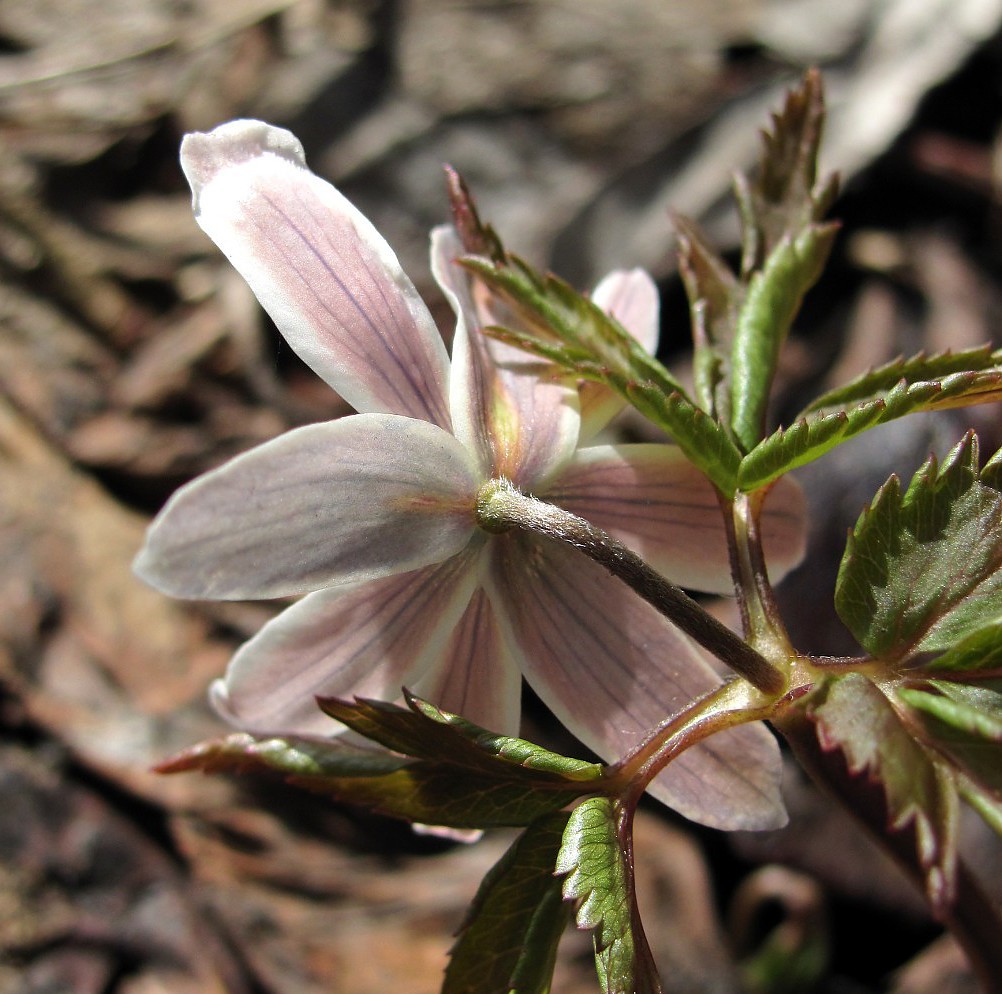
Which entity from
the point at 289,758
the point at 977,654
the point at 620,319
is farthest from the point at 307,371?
the point at 977,654

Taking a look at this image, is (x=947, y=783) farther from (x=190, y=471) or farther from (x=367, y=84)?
(x=367, y=84)

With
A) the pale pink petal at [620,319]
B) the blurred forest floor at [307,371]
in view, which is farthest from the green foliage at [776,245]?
the blurred forest floor at [307,371]

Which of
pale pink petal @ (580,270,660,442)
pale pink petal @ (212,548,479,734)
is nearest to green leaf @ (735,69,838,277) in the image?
pale pink petal @ (580,270,660,442)

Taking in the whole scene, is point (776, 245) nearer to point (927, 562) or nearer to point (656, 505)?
point (656, 505)

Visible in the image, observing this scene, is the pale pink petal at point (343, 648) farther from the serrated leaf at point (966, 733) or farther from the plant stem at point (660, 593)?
the serrated leaf at point (966, 733)

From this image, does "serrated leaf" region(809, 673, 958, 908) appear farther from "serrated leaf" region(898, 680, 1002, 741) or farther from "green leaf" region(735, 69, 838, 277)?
"green leaf" region(735, 69, 838, 277)
